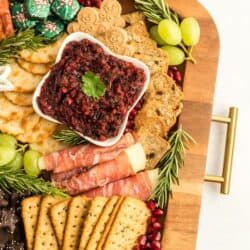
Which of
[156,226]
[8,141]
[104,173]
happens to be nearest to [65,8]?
[8,141]

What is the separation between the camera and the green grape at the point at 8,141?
8.82 feet

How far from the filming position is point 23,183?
8.77 ft

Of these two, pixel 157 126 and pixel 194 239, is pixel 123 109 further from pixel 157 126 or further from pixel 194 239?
pixel 194 239

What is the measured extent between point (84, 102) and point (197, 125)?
1.65 ft

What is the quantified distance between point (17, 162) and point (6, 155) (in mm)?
100

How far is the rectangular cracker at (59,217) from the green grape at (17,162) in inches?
8.8

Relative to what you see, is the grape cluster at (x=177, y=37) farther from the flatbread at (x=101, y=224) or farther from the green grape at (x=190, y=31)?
the flatbread at (x=101, y=224)

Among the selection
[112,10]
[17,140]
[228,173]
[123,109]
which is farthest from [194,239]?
[112,10]

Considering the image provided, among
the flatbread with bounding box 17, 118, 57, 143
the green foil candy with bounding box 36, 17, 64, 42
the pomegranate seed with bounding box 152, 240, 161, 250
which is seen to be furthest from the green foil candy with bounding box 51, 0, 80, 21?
the pomegranate seed with bounding box 152, 240, 161, 250

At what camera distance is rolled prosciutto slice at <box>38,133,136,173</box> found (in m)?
2.72

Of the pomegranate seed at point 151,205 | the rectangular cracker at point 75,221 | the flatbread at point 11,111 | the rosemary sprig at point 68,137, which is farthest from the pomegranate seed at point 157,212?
the flatbread at point 11,111

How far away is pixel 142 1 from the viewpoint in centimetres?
281

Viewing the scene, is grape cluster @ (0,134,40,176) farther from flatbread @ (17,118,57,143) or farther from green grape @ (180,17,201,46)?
green grape @ (180,17,201,46)

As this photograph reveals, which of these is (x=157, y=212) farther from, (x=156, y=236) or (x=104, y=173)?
(x=104, y=173)
